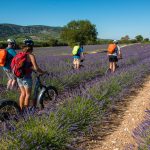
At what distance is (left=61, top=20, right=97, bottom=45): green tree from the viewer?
58.3 m

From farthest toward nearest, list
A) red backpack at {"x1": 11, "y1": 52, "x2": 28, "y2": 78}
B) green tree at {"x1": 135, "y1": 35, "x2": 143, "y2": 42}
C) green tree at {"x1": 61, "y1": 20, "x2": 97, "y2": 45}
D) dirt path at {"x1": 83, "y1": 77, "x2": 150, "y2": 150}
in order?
green tree at {"x1": 135, "y1": 35, "x2": 143, "y2": 42} → green tree at {"x1": 61, "y1": 20, "x2": 97, "y2": 45} → red backpack at {"x1": 11, "y1": 52, "x2": 28, "y2": 78} → dirt path at {"x1": 83, "y1": 77, "x2": 150, "y2": 150}

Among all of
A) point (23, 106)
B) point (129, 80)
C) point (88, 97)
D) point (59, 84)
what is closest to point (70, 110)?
point (88, 97)

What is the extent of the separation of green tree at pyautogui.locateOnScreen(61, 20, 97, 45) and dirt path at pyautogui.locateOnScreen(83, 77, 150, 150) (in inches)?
1929

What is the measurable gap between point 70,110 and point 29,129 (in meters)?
1.13

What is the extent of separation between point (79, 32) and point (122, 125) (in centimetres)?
5299

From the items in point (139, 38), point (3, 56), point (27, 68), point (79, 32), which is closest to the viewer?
point (27, 68)

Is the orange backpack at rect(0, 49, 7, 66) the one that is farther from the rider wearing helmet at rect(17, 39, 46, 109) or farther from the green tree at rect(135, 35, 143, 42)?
the green tree at rect(135, 35, 143, 42)

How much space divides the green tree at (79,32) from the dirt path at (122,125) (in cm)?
4898

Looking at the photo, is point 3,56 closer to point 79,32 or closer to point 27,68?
point 27,68

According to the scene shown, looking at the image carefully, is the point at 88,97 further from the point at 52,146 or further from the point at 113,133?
the point at 52,146

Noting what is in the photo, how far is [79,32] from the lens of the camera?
58.9 metres

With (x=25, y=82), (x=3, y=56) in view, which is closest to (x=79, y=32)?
(x=3, y=56)

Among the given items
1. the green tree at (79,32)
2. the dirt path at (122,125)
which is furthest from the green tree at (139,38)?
the dirt path at (122,125)

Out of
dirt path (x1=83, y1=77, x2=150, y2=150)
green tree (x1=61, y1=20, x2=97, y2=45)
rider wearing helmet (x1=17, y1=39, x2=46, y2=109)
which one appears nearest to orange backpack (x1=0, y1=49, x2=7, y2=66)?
rider wearing helmet (x1=17, y1=39, x2=46, y2=109)
